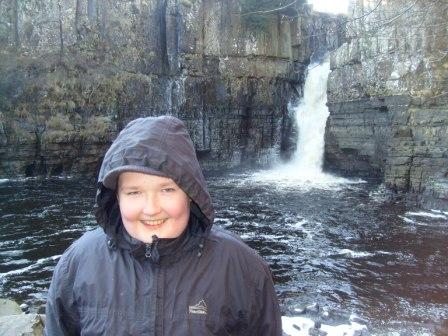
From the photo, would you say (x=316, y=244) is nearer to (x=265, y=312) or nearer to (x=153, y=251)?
(x=265, y=312)

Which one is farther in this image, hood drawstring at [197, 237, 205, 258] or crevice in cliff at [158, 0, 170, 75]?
crevice in cliff at [158, 0, 170, 75]

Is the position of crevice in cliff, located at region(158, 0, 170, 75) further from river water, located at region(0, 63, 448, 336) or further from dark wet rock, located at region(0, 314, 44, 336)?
dark wet rock, located at region(0, 314, 44, 336)

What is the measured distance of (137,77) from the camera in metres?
23.3

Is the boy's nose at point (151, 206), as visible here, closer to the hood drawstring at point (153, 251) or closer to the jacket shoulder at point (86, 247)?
the hood drawstring at point (153, 251)

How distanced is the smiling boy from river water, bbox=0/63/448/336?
4960 millimetres

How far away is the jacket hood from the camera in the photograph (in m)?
2.11

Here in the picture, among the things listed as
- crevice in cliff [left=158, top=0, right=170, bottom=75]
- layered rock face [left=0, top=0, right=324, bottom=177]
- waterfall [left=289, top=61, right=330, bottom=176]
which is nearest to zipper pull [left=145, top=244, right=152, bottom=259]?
layered rock face [left=0, top=0, right=324, bottom=177]

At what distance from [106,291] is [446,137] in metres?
16.0

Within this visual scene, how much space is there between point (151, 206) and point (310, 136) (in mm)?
23212

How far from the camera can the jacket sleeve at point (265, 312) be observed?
2246 mm

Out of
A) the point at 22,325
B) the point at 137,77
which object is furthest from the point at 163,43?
the point at 22,325

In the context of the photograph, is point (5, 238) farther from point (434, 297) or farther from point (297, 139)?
point (297, 139)

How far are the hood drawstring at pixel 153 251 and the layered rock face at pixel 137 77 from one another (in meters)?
20.6

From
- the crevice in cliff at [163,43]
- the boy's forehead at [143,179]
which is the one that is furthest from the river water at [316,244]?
the crevice in cliff at [163,43]
